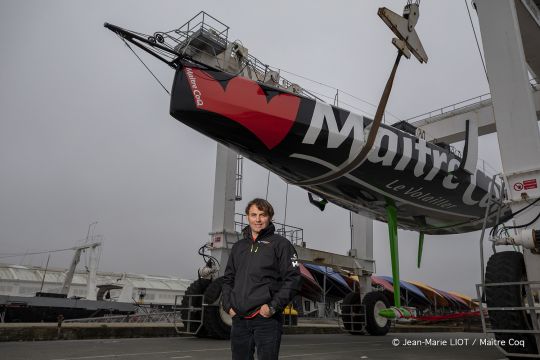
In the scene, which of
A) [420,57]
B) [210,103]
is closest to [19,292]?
[210,103]

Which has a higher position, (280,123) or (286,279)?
(280,123)

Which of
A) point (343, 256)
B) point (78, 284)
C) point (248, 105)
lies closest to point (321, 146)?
point (248, 105)

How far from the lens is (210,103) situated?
24.4 feet

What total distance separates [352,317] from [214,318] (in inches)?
183

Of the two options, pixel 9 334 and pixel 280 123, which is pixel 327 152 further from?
pixel 9 334

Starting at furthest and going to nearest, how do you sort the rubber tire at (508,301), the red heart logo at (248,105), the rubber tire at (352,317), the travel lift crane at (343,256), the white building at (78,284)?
1. the white building at (78,284)
2. the rubber tire at (352,317)
3. the red heart logo at (248,105)
4. the travel lift crane at (343,256)
5. the rubber tire at (508,301)

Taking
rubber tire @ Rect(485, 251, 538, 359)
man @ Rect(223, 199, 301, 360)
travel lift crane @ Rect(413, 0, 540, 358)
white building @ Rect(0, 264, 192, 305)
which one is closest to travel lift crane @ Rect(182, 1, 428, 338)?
travel lift crane @ Rect(413, 0, 540, 358)

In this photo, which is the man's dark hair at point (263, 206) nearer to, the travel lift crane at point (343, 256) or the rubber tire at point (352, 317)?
the travel lift crane at point (343, 256)

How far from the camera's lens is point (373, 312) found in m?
11.5

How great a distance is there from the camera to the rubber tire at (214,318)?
28.8 ft

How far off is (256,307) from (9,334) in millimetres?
6885

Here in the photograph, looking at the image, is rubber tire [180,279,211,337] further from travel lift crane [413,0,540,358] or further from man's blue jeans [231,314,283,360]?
man's blue jeans [231,314,283,360]

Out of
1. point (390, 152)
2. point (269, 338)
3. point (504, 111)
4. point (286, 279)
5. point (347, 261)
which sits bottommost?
point (269, 338)

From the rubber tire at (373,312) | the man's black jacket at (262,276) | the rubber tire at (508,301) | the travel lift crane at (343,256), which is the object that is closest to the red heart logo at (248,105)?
the travel lift crane at (343,256)
